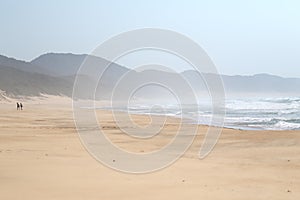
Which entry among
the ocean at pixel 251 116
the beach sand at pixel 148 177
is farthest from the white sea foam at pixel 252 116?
the beach sand at pixel 148 177

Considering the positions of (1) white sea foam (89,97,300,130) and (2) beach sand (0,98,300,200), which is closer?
(2) beach sand (0,98,300,200)

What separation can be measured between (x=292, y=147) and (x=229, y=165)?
4696 millimetres

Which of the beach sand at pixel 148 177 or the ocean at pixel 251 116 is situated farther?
the ocean at pixel 251 116

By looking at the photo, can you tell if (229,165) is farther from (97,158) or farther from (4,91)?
(4,91)

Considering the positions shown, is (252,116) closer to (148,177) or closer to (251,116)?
(251,116)

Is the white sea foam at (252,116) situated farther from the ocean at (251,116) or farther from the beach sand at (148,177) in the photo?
the beach sand at (148,177)

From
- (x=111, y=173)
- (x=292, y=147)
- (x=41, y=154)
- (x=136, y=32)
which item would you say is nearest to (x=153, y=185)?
(x=111, y=173)

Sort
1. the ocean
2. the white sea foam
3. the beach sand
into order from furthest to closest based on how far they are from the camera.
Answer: the white sea foam
the ocean
the beach sand

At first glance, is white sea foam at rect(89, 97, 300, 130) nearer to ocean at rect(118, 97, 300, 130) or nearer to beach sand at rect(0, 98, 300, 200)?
ocean at rect(118, 97, 300, 130)

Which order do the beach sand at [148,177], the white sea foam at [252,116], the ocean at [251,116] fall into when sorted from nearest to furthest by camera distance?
the beach sand at [148,177], the ocean at [251,116], the white sea foam at [252,116]

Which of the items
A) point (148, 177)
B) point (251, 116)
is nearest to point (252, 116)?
point (251, 116)

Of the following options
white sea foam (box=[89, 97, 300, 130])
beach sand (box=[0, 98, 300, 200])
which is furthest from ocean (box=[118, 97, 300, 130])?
beach sand (box=[0, 98, 300, 200])

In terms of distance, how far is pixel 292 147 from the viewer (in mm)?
13188

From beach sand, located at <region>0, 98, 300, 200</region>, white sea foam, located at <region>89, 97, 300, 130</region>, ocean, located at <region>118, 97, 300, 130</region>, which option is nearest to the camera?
beach sand, located at <region>0, 98, 300, 200</region>
